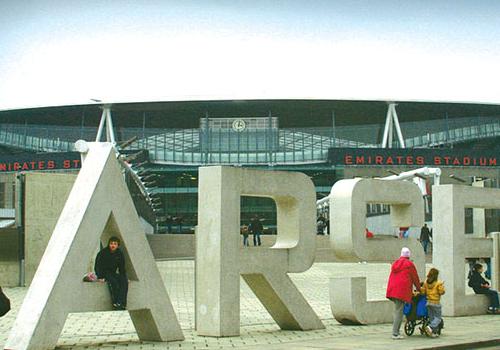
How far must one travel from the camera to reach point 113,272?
1680cm

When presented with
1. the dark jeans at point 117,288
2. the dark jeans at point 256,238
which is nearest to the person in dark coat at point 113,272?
the dark jeans at point 117,288

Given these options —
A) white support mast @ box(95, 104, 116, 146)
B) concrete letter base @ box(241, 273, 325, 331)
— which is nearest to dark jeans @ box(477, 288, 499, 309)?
concrete letter base @ box(241, 273, 325, 331)

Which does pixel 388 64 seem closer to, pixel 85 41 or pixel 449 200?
pixel 85 41

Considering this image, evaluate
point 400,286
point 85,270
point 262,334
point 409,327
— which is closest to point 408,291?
point 400,286

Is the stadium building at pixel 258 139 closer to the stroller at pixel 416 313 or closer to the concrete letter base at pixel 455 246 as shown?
the concrete letter base at pixel 455 246

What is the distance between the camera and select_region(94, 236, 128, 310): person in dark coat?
16656 millimetres

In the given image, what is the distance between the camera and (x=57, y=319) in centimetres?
1552

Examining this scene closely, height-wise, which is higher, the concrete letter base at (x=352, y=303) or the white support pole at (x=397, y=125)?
the white support pole at (x=397, y=125)

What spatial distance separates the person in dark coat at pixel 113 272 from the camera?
16.7m

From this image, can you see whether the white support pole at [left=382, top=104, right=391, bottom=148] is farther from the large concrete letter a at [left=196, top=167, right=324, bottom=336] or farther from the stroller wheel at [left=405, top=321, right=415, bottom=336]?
the stroller wheel at [left=405, top=321, right=415, bottom=336]

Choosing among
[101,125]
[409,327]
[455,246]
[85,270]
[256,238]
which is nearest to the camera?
[85,270]

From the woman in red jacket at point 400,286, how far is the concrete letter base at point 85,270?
157 inches

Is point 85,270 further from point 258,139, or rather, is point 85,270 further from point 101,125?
point 101,125

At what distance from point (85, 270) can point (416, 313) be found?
264 inches
